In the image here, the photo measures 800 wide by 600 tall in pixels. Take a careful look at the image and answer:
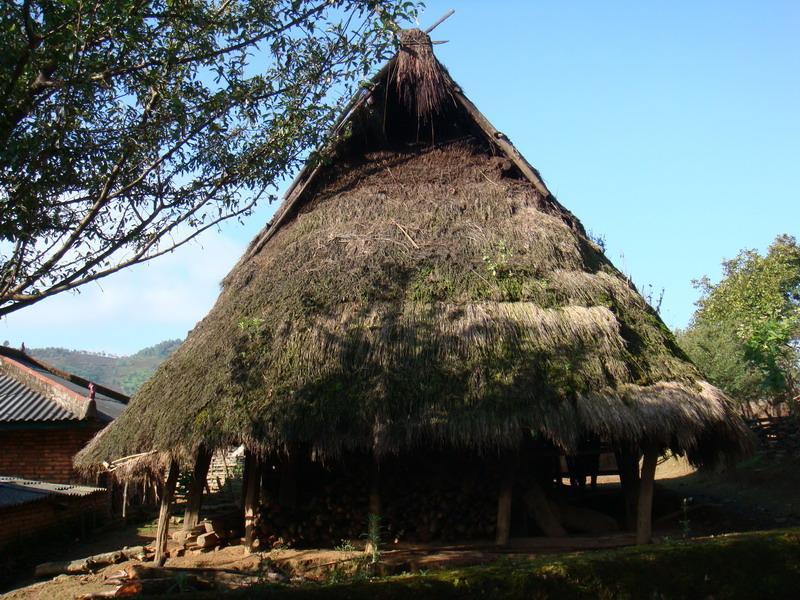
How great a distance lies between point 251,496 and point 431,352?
3401 mm

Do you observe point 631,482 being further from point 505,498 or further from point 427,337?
point 427,337

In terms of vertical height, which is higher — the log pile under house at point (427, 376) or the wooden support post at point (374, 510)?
the log pile under house at point (427, 376)

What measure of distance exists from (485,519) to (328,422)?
2.80 m

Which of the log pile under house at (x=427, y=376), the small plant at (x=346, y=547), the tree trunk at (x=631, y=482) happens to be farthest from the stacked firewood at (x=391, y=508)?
the tree trunk at (x=631, y=482)

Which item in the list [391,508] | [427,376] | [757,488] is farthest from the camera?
[757,488]

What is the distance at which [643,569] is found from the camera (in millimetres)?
5984

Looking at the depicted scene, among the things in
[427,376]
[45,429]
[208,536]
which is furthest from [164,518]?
[45,429]

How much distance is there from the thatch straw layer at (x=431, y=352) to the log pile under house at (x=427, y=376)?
3 centimetres

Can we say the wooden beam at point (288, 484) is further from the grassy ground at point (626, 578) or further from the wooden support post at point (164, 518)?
the grassy ground at point (626, 578)

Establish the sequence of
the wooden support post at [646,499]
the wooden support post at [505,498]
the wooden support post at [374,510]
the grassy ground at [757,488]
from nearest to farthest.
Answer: the wooden support post at [374,510], the wooden support post at [646,499], the wooden support post at [505,498], the grassy ground at [757,488]

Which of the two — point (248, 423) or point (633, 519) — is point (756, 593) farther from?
point (248, 423)

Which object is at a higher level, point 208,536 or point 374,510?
point 374,510

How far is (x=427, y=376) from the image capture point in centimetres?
899

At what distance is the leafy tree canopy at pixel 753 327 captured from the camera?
19.1 metres
